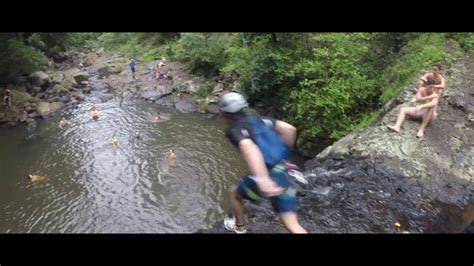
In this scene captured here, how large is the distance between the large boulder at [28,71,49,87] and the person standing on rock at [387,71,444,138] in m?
20.6

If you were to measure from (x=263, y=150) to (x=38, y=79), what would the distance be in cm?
2239

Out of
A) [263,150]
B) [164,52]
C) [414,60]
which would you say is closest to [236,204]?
[263,150]

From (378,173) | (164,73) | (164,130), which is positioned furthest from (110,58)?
(378,173)

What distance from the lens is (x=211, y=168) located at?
14117 mm

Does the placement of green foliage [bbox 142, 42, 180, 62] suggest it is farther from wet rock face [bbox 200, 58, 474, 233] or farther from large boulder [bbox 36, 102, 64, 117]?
wet rock face [bbox 200, 58, 474, 233]

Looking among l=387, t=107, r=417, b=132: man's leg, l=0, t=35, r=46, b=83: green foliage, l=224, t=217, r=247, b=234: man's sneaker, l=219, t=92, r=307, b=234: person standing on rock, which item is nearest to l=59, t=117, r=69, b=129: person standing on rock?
l=0, t=35, r=46, b=83: green foliage

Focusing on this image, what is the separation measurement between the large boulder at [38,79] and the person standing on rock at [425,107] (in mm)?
20645

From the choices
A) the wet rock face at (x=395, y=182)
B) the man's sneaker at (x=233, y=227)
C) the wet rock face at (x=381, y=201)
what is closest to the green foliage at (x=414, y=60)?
the wet rock face at (x=395, y=182)

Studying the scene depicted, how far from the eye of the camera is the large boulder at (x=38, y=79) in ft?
73.0

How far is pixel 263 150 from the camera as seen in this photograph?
3.70 meters

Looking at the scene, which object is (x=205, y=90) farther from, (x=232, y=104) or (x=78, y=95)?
(x=232, y=104)
